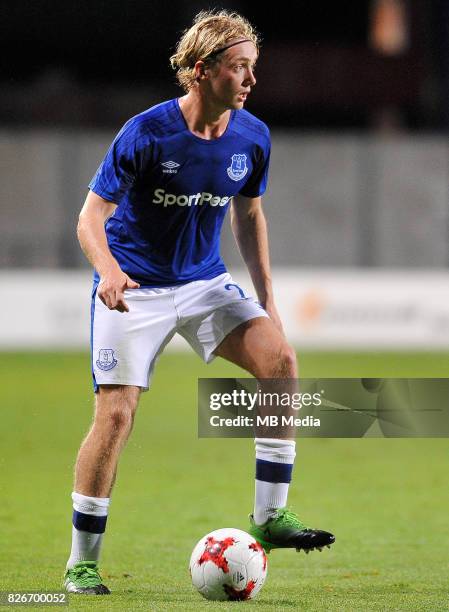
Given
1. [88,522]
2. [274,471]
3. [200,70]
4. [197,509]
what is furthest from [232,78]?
[197,509]

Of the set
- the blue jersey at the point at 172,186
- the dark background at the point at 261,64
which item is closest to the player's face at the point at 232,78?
the blue jersey at the point at 172,186

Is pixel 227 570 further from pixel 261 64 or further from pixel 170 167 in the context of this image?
pixel 261 64

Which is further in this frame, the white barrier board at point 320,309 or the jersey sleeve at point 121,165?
the white barrier board at point 320,309

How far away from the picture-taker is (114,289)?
14.6 feet

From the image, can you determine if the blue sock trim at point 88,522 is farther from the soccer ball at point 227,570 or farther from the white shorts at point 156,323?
the white shorts at point 156,323

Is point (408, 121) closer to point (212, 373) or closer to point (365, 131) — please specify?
point (365, 131)

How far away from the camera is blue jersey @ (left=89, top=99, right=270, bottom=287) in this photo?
15.9ft

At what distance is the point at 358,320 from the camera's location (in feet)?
55.5

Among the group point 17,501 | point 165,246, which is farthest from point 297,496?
point 165,246

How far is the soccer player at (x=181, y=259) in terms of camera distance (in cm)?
482

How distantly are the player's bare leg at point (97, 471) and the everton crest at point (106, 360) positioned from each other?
0.09 metres

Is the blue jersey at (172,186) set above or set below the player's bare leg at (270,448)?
above

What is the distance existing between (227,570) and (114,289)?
1.18 m

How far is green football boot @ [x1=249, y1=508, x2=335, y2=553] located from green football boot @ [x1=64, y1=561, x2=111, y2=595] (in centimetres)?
75
